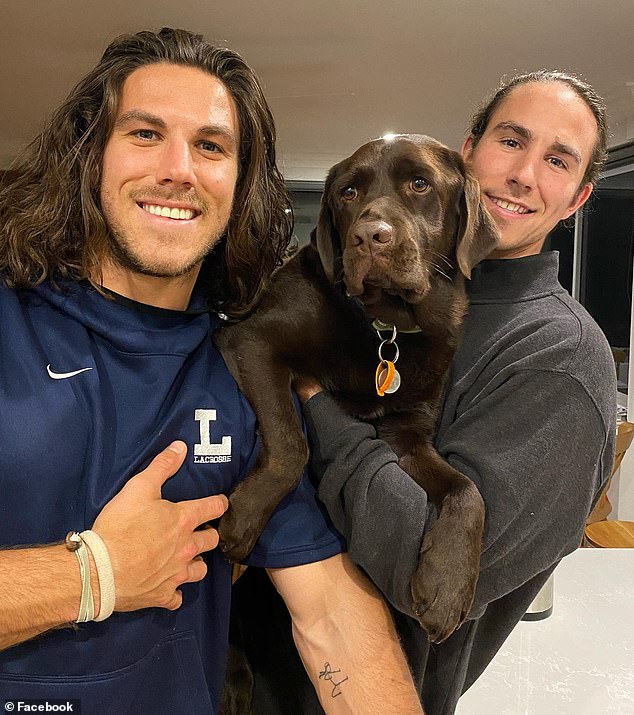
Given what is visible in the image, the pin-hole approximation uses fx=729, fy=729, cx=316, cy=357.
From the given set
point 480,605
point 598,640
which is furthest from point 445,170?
point 598,640

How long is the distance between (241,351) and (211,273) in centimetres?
23

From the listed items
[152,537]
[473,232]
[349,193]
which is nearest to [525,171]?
[473,232]

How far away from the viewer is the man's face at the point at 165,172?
4.04ft

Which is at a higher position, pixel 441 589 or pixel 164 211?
pixel 164 211

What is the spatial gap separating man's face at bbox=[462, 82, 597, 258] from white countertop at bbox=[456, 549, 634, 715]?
96 cm

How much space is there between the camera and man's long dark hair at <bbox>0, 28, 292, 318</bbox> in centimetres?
125

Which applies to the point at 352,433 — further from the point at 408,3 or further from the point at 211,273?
the point at 408,3

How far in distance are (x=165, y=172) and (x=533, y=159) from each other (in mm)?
685

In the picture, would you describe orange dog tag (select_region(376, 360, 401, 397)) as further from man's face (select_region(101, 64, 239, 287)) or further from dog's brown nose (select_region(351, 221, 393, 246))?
man's face (select_region(101, 64, 239, 287))

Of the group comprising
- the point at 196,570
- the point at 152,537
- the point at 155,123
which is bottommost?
the point at 196,570

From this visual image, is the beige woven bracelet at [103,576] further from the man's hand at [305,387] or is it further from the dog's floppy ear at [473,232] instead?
the dog's floppy ear at [473,232]

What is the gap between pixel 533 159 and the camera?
138 cm

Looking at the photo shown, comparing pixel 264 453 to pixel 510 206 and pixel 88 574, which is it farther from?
pixel 510 206

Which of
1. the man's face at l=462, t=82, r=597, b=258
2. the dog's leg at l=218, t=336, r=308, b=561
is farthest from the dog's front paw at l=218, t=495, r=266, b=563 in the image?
the man's face at l=462, t=82, r=597, b=258
